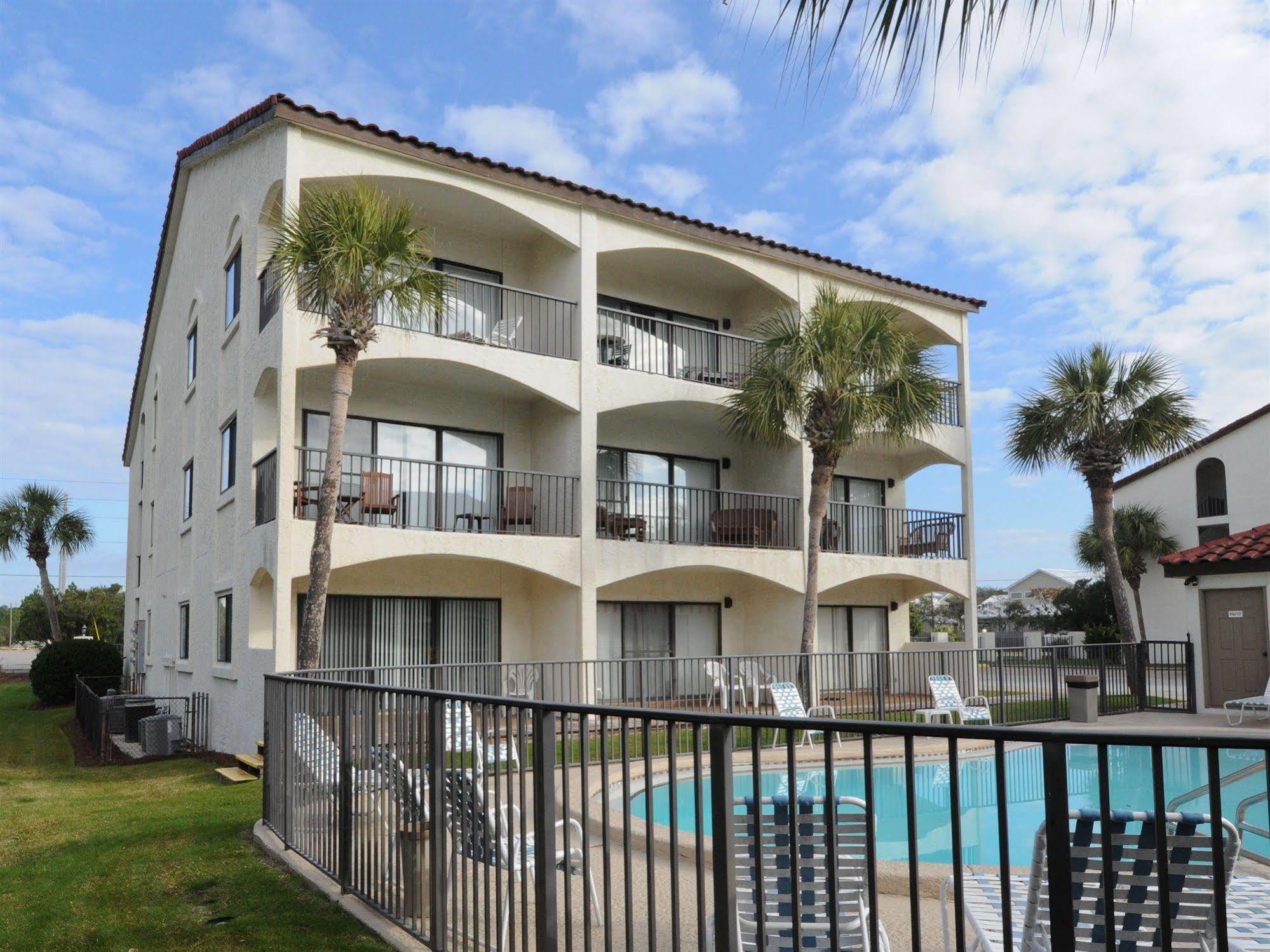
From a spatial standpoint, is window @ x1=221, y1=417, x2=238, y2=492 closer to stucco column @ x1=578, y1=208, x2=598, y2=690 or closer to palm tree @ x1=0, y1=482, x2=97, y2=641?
stucco column @ x1=578, y1=208, x2=598, y2=690

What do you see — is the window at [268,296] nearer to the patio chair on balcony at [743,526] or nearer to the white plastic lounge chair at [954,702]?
the patio chair on balcony at [743,526]

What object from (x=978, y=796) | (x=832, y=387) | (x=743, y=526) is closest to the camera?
(x=978, y=796)

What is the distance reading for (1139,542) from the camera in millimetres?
40531

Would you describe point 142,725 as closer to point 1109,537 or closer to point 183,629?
point 183,629


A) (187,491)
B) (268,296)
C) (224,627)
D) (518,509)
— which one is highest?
(268,296)

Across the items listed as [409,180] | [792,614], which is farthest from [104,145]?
[792,614]

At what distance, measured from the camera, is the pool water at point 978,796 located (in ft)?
24.3

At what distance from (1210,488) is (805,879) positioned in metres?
42.4

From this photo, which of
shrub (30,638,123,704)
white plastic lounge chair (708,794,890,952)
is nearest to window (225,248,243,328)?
shrub (30,638,123,704)

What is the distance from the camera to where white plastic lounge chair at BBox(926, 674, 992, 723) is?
17531mm

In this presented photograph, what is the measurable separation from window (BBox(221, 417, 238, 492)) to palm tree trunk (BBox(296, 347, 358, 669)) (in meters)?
5.27

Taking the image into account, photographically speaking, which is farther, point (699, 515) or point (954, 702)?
point (699, 515)

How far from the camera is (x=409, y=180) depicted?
1794 cm

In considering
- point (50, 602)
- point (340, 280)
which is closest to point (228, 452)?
point (340, 280)
